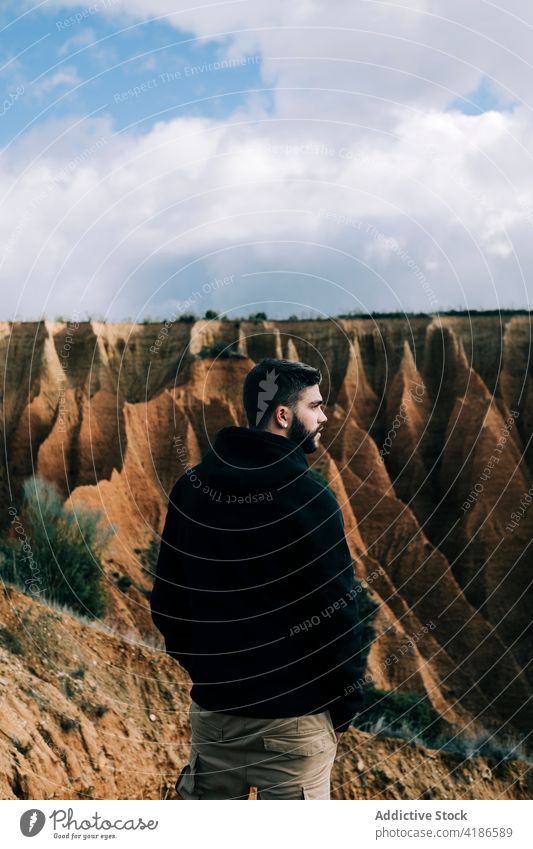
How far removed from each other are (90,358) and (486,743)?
15249 millimetres

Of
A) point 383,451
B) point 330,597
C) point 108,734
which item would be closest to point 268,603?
point 330,597

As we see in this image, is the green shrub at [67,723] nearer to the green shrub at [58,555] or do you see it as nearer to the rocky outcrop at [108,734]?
the rocky outcrop at [108,734]

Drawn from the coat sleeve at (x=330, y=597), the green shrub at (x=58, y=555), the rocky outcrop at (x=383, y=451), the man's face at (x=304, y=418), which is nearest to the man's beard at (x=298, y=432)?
the man's face at (x=304, y=418)

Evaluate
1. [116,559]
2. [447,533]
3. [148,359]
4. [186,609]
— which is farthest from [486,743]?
[148,359]

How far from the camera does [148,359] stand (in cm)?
2598

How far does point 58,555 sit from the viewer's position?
52.1ft

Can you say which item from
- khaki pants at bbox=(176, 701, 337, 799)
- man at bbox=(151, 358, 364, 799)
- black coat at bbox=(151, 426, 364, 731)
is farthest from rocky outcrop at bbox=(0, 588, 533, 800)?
black coat at bbox=(151, 426, 364, 731)

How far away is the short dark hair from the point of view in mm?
4195

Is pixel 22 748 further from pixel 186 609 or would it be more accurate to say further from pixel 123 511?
pixel 123 511

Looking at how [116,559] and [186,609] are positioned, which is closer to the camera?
[186,609]

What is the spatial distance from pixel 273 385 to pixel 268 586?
99 centimetres

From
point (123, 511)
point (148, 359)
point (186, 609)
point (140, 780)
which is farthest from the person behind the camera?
point (148, 359)

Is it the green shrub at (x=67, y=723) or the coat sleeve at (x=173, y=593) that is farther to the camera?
the green shrub at (x=67, y=723)

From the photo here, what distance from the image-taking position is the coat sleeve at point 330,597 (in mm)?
3867
